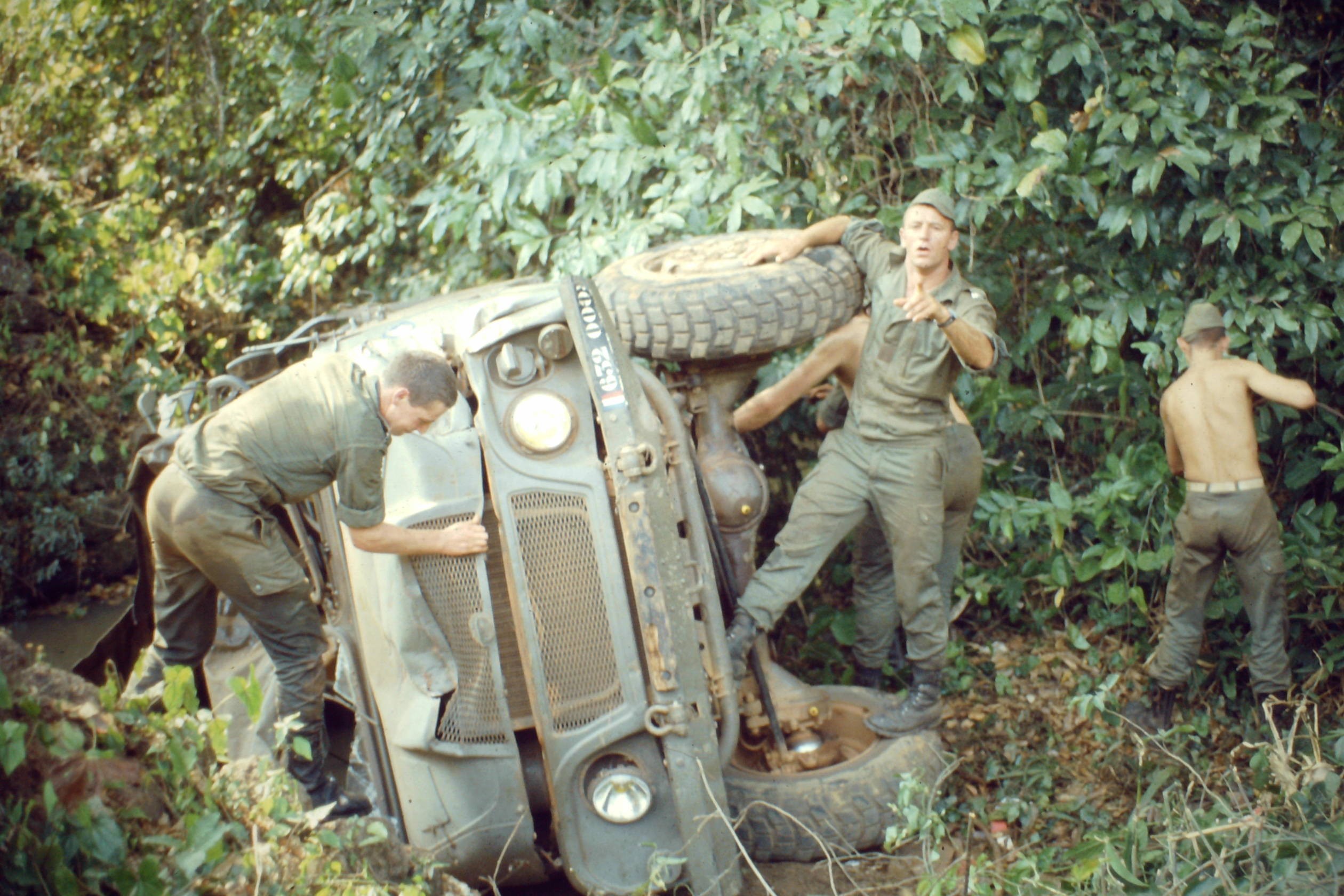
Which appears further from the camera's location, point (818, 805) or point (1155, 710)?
point (1155, 710)

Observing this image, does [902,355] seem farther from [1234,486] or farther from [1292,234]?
[1292,234]

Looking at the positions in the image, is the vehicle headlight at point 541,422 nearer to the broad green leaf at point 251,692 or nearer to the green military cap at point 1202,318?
the broad green leaf at point 251,692

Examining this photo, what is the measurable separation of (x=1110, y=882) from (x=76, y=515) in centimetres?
595

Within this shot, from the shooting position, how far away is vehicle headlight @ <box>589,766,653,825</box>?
11.4 ft

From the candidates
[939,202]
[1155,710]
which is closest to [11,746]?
[939,202]

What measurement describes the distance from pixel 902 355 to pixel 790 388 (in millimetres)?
492

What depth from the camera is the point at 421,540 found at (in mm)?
3430

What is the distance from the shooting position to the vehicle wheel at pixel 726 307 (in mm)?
4059

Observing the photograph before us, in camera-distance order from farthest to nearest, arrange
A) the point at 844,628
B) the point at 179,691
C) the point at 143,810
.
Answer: the point at 844,628 → the point at 179,691 → the point at 143,810

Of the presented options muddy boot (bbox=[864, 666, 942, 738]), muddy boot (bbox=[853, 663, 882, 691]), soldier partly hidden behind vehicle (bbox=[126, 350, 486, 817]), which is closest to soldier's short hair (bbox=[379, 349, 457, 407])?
soldier partly hidden behind vehicle (bbox=[126, 350, 486, 817])

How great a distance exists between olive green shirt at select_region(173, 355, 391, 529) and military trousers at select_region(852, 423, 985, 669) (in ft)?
6.97

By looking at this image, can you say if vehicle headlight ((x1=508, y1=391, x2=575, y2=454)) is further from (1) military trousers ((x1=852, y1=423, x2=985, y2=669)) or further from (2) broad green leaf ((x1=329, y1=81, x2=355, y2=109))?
(2) broad green leaf ((x1=329, y1=81, x2=355, y2=109))

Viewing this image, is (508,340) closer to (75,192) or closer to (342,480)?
(342,480)

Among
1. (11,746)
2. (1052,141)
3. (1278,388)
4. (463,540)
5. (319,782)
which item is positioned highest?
(1052,141)
